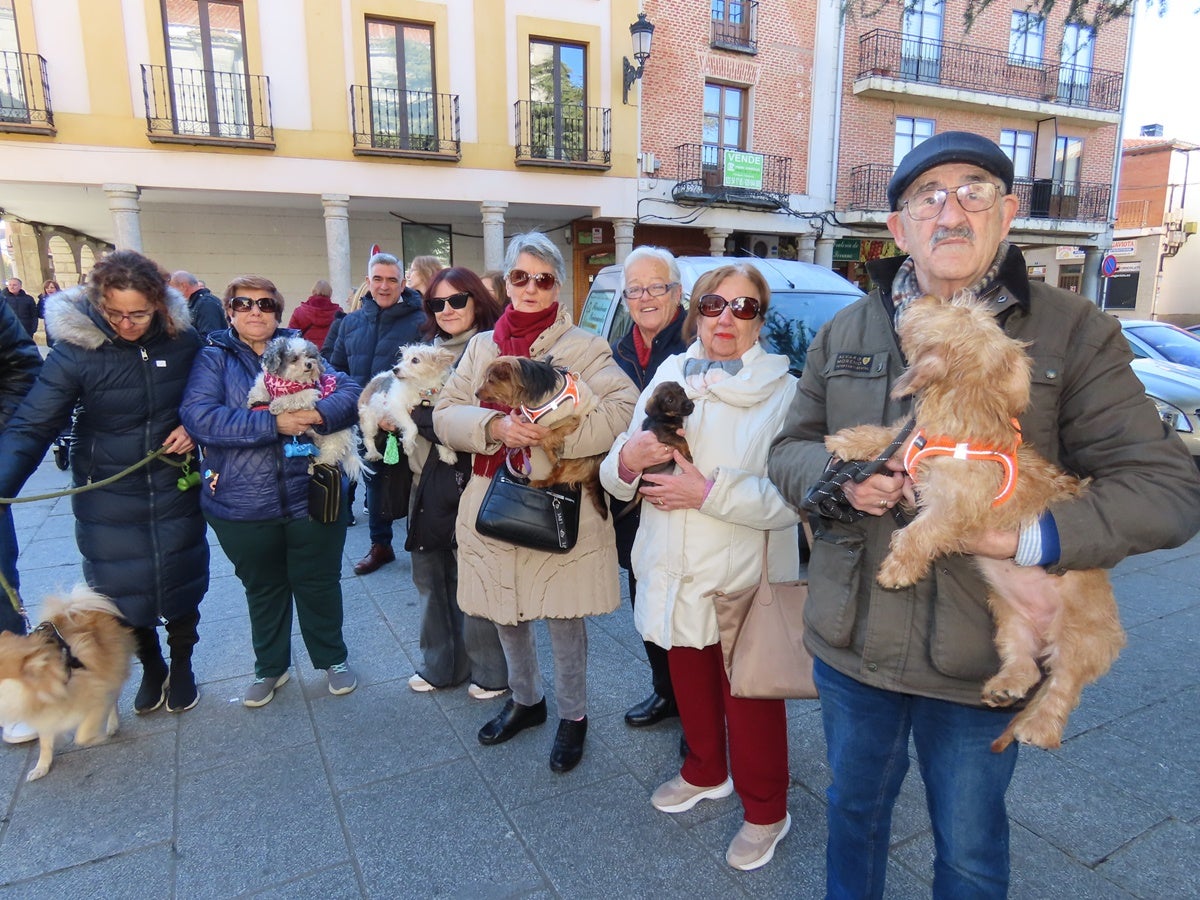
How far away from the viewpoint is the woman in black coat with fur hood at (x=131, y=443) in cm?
297

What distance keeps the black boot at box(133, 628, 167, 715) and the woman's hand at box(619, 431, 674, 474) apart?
8.87 feet

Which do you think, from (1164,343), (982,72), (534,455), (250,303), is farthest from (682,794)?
(982,72)

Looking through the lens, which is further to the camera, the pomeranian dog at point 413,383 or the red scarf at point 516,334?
the pomeranian dog at point 413,383

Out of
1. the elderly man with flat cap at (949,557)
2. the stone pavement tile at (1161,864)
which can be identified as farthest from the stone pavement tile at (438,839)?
the stone pavement tile at (1161,864)

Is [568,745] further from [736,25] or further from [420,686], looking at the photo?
[736,25]

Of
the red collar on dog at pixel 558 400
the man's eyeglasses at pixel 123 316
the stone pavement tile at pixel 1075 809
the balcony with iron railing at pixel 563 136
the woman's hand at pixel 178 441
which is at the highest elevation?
the balcony with iron railing at pixel 563 136

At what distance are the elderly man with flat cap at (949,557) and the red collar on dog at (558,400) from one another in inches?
39.0

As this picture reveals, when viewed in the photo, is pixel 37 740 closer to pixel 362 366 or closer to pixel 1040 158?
pixel 362 366

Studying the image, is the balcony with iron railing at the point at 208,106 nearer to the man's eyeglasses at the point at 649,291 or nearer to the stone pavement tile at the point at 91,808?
the man's eyeglasses at the point at 649,291

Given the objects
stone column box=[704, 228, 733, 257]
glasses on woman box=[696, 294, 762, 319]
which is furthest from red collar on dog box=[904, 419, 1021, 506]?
stone column box=[704, 228, 733, 257]

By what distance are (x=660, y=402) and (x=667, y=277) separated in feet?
4.22

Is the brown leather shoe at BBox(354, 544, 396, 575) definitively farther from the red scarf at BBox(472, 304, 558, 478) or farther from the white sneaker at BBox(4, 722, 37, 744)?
the red scarf at BBox(472, 304, 558, 478)

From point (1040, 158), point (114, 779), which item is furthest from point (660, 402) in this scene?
point (1040, 158)

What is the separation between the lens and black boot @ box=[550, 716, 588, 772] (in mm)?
2967
